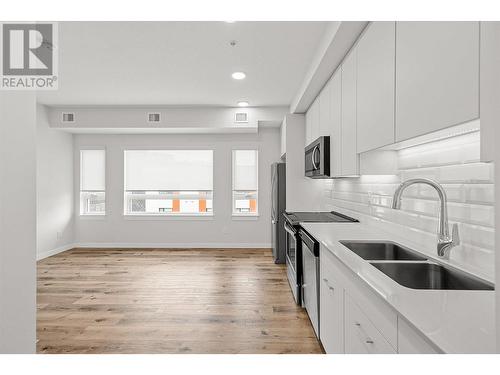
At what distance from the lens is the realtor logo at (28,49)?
113 inches

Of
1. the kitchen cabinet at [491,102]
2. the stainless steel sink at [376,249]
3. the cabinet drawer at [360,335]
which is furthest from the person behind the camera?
the stainless steel sink at [376,249]

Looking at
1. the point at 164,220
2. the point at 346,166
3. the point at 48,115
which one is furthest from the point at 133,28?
the point at 164,220

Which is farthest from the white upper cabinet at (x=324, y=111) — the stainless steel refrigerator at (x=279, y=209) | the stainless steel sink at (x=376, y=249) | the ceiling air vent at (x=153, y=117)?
the ceiling air vent at (x=153, y=117)

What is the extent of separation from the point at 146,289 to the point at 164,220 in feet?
9.00

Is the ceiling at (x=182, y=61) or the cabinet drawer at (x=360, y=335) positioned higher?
the ceiling at (x=182, y=61)

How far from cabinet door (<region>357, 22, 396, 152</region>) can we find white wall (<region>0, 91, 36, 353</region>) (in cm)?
188

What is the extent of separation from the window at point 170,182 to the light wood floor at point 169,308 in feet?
4.74

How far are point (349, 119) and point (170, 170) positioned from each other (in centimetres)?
465

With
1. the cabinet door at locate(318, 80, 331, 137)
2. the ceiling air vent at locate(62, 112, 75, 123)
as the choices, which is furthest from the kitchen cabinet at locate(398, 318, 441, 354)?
the ceiling air vent at locate(62, 112, 75, 123)

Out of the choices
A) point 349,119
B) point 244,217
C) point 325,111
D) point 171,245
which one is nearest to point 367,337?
point 349,119

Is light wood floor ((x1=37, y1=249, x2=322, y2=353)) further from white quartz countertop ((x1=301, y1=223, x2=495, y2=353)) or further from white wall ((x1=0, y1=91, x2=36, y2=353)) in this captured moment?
white quartz countertop ((x1=301, y1=223, x2=495, y2=353))

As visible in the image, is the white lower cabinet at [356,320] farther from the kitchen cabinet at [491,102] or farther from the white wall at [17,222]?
the white wall at [17,222]

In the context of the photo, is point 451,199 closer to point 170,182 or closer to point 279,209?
point 279,209
